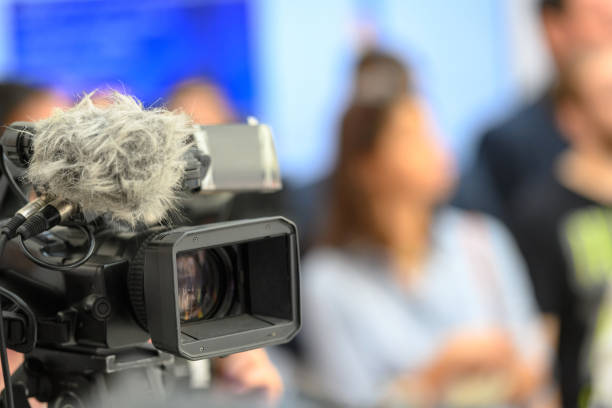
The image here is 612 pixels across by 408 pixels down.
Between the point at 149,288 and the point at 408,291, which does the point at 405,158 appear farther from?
the point at 149,288

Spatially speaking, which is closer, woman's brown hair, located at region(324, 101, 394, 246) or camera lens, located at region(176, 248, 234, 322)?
camera lens, located at region(176, 248, 234, 322)

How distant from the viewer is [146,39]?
3027 millimetres

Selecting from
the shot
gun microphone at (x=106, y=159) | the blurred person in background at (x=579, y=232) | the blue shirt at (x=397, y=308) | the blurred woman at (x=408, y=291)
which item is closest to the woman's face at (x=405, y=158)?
the blurred woman at (x=408, y=291)

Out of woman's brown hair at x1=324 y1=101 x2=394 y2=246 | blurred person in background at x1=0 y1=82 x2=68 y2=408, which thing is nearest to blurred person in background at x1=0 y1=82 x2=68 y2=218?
blurred person in background at x1=0 y1=82 x2=68 y2=408

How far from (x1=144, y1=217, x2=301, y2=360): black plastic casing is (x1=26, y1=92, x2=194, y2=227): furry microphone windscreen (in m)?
0.05

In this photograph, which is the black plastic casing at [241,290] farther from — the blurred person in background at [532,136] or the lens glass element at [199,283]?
the blurred person in background at [532,136]

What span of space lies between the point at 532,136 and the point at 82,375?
6.54 ft

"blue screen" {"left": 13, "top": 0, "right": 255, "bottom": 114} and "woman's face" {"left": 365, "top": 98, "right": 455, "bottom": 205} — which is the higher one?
"blue screen" {"left": 13, "top": 0, "right": 255, "bottom": 114}

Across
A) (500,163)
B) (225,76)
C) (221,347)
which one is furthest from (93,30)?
(221,347)

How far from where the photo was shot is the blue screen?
298cm

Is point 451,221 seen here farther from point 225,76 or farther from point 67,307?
point 67,307

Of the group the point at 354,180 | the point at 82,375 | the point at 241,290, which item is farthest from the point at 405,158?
the point at 82,375

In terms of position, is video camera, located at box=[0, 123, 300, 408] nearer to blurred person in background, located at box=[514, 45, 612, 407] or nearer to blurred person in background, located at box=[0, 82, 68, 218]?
blurred person in background, located at box=[0, 82, 68, 218]

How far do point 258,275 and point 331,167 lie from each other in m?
1.29
